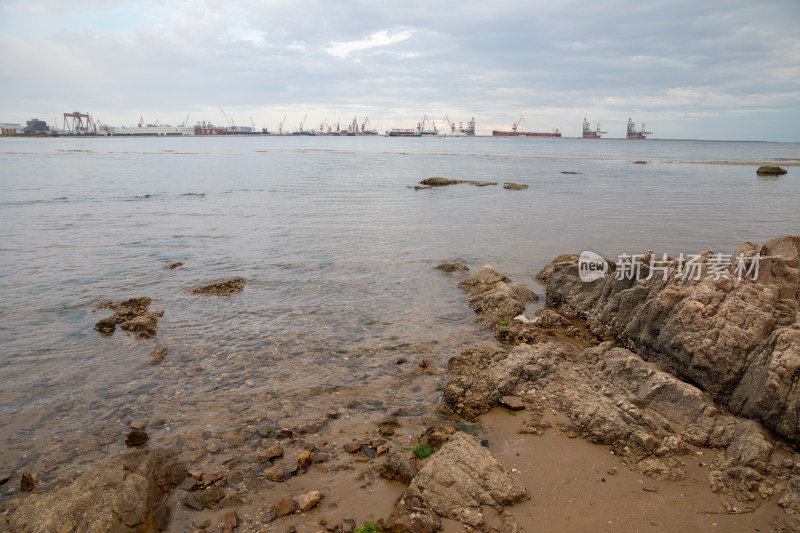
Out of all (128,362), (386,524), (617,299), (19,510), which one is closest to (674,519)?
(386,524)

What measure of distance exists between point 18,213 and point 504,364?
2877cm

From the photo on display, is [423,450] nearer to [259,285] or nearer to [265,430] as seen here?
[265,430]

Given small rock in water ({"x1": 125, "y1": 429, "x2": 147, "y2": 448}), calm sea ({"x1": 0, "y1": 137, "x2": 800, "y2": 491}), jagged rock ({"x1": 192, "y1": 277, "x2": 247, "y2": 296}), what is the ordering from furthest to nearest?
jagged rock ({"x1": 192, "y1": 277, "x2": 247, "y2": 296})
calm sea ({"x1": 0, "y1": 137, "x2": 800, "y2": 491})
small rock in water ({"x1": 125, "y1": 429, "x2": 147, "y2": 448})

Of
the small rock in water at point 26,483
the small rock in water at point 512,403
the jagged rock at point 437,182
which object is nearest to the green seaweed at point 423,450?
the small rock in water at point 512,403

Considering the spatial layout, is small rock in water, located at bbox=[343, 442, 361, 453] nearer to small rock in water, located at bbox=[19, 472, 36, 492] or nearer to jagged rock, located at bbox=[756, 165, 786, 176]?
small rock in water, located at bbox=[19, 472, 36, 492]

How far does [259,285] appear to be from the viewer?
1295 centimetres

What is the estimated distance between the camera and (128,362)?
8398 millimetres

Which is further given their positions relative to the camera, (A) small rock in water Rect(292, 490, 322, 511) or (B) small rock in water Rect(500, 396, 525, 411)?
(B) small rock in water Rect(500, 396, 525, 411)

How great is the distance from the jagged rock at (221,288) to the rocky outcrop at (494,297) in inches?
250

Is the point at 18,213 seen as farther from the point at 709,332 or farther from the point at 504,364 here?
the point at 709,332

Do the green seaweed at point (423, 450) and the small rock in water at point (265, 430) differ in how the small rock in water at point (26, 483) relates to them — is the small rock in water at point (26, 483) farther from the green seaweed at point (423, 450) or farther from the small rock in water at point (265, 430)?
the green seaweed at point (423, 450)

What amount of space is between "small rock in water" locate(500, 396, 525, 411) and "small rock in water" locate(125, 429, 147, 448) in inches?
205

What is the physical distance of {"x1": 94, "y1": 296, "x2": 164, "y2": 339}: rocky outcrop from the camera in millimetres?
9609

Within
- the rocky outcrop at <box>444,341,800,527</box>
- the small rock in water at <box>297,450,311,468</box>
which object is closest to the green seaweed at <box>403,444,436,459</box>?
the rocky outcrop at <box>444,341,800,527</box>
